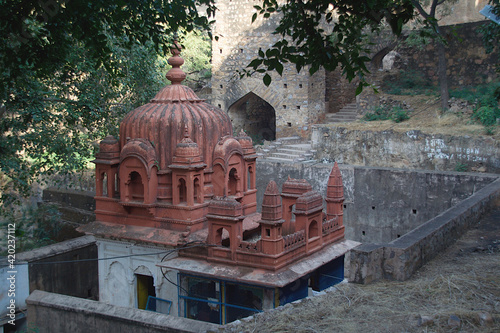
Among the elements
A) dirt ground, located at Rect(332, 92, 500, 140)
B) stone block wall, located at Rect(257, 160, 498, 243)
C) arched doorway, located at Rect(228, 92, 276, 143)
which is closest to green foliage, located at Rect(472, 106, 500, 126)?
dirt ground, located at Rect(332, 92, 500, 140)

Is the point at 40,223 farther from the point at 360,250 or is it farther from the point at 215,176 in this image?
the point at 360,250

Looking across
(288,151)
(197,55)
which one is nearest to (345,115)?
(288,151)

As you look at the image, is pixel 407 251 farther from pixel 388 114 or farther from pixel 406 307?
pixel 388 114

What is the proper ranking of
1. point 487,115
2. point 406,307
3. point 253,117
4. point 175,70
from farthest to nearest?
point 253,117 < point 487,115 < point 175,70 < point 406,307

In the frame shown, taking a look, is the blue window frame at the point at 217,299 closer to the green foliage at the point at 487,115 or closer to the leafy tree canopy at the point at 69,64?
the leafy tree canopy at the point at 69,64

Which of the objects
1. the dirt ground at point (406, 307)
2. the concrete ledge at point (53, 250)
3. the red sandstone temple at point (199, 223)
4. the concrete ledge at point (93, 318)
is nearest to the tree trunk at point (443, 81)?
the red sandstone temple at point (199, 223)

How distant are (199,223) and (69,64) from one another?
4099mm

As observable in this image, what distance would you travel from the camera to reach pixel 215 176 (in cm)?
988

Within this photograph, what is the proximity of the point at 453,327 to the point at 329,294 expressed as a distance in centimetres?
150

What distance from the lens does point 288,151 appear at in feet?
56.2

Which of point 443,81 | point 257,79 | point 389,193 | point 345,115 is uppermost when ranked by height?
point 257,79

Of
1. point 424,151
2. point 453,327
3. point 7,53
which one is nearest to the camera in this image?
point 453,327

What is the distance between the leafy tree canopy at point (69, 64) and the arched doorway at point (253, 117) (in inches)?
286

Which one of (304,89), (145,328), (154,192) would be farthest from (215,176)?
(304,89)
